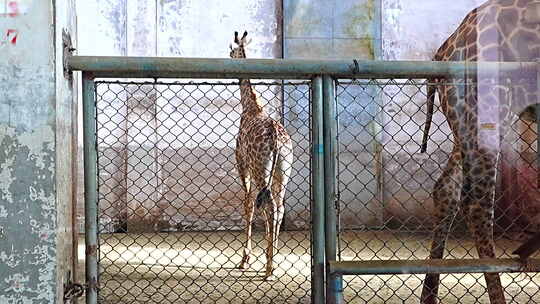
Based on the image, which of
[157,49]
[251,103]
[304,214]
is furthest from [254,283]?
[157,49]

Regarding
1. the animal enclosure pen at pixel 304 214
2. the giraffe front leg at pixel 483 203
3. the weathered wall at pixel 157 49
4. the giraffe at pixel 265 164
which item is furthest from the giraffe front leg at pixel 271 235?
the weathered wall at pixel 157 49

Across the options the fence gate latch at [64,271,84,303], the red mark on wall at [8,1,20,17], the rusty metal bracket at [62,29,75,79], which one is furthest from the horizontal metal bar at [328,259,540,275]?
the red mark on wall at [8,1,20,17]

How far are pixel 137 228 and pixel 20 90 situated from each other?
5727 mm

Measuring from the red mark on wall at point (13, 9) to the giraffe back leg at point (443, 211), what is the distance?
98.2 inches

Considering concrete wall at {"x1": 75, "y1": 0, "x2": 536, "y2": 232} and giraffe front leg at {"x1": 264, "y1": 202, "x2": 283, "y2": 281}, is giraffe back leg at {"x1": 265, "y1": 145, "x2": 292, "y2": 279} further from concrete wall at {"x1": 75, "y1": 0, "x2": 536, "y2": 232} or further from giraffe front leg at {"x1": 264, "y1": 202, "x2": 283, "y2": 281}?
concrete wall at {"x1": 75, "y1": 0, "x2": 536, "y2": 232}

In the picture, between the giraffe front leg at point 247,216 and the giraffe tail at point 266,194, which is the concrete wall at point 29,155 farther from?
the giraffe front leg at point 247,216

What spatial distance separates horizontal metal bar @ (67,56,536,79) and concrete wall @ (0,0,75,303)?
0.26 metres

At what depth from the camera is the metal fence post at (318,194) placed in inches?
103

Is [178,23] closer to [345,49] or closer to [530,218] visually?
[345,49]

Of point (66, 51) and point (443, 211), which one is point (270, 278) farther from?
point (66, 51)

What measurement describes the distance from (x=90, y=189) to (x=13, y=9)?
2.58 feet

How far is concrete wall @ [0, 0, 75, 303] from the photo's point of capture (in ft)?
7.20

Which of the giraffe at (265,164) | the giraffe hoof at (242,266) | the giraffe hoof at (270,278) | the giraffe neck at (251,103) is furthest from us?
the giraffe neck at (251,103)

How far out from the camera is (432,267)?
2545mm
